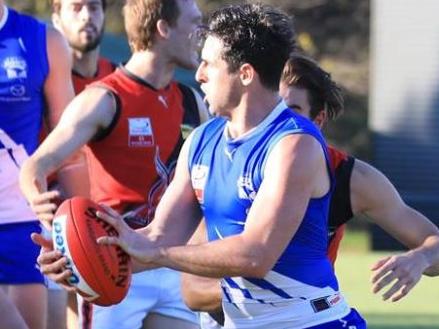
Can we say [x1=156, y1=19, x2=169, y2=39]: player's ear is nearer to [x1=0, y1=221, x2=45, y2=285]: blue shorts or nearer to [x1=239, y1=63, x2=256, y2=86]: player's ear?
[x1=0, y1=221, x2=45, y2=285]: blue shorts

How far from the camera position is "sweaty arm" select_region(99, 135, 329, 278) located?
187 inches

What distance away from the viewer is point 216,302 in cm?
556

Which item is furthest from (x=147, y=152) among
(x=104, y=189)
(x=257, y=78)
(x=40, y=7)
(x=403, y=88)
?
(x=40, y=7)

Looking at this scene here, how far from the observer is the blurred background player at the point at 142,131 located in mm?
6453

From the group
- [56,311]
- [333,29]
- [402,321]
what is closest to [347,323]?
[56,311]

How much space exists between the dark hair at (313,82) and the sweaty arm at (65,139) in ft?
3.34

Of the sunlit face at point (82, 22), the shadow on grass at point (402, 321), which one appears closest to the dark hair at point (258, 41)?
the sunlit face at point (82, 22)

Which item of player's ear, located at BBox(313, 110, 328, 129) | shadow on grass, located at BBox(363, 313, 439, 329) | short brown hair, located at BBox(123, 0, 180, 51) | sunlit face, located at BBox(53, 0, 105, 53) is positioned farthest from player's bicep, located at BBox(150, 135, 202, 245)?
shadow on grass, located at BBox(363, 313, 439, 329)

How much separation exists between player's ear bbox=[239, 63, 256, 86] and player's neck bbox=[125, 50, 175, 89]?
1.81m

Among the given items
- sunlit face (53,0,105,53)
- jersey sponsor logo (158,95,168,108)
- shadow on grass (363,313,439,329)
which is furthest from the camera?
shadow on grass (363,313,439,329)

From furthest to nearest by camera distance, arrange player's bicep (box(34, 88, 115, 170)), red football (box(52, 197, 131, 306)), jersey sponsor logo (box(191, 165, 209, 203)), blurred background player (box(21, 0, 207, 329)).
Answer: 1. blurred background player (box(21, 0, 207, 329))
2. player's bicep (box(34, 88, 115, 170))
3. jersey sponsor logo (box(191, 165, 209, 203))
4. red football (box(52, 197, 131, 306))

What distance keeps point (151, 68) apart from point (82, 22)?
2169 millimetres

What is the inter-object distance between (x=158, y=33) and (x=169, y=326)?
4.39 feet

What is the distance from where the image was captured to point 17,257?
6383mm
